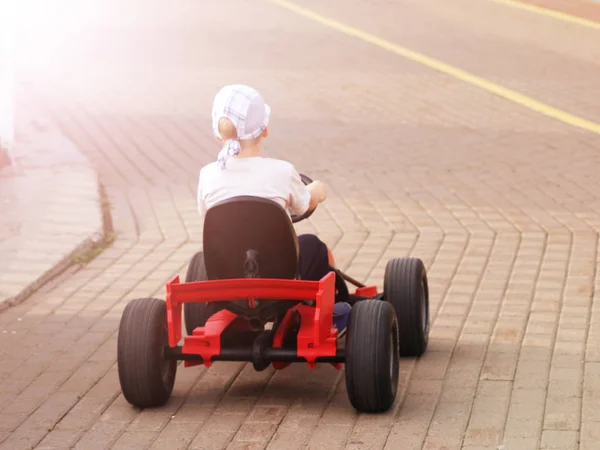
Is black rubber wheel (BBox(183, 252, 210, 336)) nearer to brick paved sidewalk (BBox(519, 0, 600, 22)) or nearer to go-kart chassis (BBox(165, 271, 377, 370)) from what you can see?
go-kart chassis (BBox(165, 271, 377, 370))

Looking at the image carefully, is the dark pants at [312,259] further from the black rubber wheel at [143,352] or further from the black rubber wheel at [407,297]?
the black rubber wheel at [143,352]

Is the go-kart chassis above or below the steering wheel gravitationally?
below

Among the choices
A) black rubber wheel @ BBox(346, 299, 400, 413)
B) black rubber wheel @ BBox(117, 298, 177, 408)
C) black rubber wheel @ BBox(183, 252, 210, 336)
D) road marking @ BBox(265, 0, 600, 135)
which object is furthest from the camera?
road marking @ BBox(265, 0, 600, 135)

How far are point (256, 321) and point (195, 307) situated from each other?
0.55 m

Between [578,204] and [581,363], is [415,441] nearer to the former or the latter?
[581,363]

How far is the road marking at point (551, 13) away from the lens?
16.5 metres

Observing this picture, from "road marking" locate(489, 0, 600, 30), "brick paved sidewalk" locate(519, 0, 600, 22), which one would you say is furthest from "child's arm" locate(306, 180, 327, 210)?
"brick paved sidewalk" locate(519, 0, 600, 22)

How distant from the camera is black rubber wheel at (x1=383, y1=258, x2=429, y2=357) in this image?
556 cm

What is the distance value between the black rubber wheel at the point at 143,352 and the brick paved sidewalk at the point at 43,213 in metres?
1.89

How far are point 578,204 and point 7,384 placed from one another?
444 centimetres

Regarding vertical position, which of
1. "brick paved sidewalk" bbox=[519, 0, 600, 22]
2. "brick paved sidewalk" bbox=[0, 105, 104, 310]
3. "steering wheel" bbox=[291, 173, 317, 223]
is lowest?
"brick paved sidewalk" bbox=[519, 0, 600, 22]

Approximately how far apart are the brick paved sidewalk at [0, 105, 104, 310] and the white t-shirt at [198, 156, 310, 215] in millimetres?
2140

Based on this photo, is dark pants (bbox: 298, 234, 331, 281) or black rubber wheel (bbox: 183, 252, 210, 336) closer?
dark pants (bbox: 298, 234, 331, 281)

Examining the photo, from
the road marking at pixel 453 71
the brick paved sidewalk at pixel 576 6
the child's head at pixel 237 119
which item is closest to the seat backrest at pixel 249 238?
the child's head at pixel 237 119
